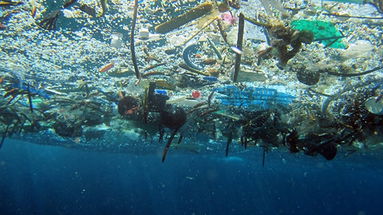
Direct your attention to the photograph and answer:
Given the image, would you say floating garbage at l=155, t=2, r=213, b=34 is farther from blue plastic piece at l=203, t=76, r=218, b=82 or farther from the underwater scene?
blue plastic piece at l=203, t=76, r=218, b=82

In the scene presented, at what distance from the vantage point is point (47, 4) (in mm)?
4723

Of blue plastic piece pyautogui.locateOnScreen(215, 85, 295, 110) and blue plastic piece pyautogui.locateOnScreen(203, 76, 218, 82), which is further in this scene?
blue plastic piece pyautogui.locateOnScreen(215, 85, 295, 110)

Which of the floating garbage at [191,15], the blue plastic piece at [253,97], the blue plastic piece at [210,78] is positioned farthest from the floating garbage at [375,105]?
the floating garbage at [191,15]

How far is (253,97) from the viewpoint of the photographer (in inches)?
318

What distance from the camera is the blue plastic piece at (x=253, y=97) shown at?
25.6ft

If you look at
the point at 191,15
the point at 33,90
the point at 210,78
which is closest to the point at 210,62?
the point at 210,78

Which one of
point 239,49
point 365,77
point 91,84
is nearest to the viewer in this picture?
point 239,49

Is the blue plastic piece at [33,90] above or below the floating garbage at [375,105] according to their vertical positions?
below

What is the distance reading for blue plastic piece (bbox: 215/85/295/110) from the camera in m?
7.79

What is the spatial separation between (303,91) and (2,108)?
38.2 ft

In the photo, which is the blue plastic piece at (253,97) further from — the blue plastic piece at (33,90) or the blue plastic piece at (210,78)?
the blue plastic piece at (33,90)

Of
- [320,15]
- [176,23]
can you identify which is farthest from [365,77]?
[176,23]

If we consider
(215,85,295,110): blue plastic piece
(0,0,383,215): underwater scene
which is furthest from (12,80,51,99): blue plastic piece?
(215,85,295,110): blue plastic piece

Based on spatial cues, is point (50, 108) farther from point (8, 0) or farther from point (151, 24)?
point (151, 24)
